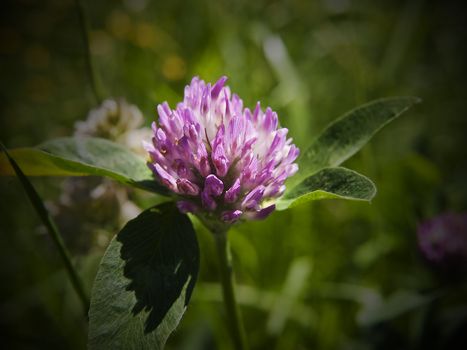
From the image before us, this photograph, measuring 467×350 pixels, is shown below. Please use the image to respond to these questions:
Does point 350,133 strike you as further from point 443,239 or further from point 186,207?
point 443,239

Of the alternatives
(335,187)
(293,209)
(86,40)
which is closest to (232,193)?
(335,187)

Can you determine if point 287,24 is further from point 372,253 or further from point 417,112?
point 372,253

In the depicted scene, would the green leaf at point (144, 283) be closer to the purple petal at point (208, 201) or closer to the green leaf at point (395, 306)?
the purple petal at point (208, 201)

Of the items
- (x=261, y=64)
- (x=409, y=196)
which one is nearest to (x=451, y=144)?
(x=409, y=196)

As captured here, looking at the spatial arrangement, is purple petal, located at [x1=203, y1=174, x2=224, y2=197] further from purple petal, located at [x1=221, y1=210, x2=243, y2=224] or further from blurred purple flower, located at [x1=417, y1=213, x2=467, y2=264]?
blurred purple flower, located at [x1=417, y1=213, x2=467, y2=264]

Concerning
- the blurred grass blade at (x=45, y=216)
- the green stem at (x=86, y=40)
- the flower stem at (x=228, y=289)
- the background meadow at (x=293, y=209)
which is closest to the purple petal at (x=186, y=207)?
the flower stem at (x=228, y=289)

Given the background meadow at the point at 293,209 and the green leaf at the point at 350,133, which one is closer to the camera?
the green leaf at the point at 350,133
